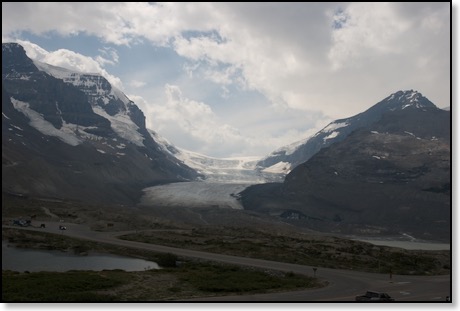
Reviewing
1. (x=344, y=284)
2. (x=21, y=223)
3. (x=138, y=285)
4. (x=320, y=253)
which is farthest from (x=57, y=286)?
(x=21, y=223)

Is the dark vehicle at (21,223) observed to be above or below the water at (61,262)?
above

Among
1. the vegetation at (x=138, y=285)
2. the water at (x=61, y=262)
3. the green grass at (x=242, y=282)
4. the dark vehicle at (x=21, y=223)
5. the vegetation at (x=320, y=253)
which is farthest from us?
the dark vehicle at (x=21, y=223)

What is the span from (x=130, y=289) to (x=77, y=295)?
8.87 m

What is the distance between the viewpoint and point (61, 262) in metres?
83.8

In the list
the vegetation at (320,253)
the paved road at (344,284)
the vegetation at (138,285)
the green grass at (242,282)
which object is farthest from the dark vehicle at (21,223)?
the green grass at (242,282)

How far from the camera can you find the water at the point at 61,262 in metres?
77.6

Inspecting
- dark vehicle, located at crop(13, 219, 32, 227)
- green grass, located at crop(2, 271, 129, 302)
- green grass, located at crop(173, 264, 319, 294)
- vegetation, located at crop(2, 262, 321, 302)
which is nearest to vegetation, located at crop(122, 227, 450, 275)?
green grass, located at crop(173, 264, 319, 294)

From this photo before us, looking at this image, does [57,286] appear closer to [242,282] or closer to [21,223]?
[242,282]

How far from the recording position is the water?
77.6m

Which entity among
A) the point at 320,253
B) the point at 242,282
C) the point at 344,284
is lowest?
the point at 320,253

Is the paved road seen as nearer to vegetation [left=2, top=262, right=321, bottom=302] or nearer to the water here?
vegetation [left=2, top=262, right=321, bottom=302]

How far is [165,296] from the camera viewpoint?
4756 cm

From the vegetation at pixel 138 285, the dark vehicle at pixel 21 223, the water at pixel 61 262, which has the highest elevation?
the vegetation at pixel 138 285

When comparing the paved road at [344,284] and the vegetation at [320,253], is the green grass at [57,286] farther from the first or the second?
the vegetation at [320,253]
